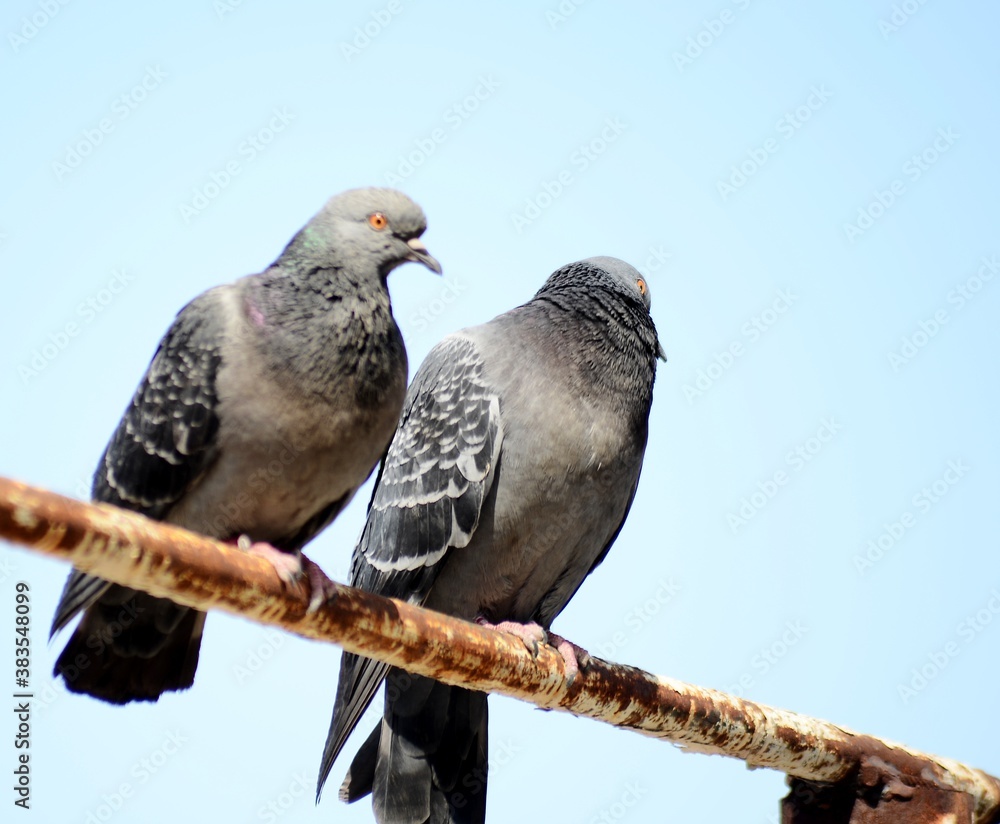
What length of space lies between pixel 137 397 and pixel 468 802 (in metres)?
2.88

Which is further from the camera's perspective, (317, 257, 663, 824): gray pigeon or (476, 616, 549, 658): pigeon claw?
(317, 257, 663, 824): gray pigeon

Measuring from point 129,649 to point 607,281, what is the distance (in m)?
3.44

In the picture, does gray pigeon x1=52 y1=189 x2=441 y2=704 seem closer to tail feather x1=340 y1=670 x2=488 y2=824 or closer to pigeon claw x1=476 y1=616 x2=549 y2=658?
pigeon claw x1=476 y1=616 x2=549 y2=658

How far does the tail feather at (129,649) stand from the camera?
4953 mm

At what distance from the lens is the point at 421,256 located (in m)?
5.27

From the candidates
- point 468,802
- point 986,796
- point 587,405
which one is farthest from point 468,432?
point 986,796

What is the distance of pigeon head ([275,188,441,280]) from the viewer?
506 centimetres

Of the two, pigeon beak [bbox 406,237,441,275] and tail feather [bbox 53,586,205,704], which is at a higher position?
pigeon beak [bbox 406,237,441,275]

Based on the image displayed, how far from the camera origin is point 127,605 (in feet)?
16.4

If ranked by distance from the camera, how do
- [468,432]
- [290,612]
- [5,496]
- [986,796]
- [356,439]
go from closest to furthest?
[5,496] → [290,612] → [356,439] → [986,796] → [468,432]

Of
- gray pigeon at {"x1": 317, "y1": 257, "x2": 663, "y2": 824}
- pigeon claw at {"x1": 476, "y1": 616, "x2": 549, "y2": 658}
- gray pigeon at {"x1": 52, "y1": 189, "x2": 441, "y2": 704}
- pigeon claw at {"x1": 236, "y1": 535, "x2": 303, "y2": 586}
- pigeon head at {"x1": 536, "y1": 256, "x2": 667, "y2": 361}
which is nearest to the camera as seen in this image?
pigeon claw at {"x1": 236, "y1": 535, "x2": 303, "y2": 586}

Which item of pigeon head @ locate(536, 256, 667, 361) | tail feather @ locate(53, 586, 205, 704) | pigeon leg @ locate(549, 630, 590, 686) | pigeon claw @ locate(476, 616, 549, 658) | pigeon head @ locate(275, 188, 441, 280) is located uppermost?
pigeon head @ locate(536, 256, 667, 361)

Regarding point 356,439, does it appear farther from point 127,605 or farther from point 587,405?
point 587,405

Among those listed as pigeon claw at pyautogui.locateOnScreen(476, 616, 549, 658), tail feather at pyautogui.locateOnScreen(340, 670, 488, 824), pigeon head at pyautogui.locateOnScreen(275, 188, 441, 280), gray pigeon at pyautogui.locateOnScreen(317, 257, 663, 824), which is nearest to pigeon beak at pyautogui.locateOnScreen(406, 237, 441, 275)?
pigeon head at pyautogui.locateOnScreen(275, 188, 441, 280)
